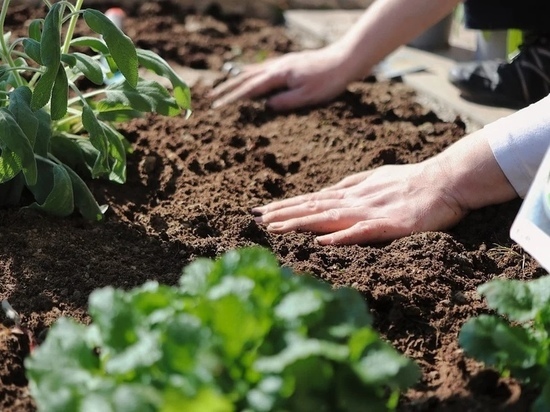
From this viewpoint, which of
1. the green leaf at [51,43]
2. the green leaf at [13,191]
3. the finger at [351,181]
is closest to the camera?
the green leaf at [51,43]

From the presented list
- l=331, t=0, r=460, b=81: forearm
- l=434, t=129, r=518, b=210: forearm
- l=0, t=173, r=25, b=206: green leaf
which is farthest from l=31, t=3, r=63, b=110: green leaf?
l=331, t=0, r=460, b=81: forearm

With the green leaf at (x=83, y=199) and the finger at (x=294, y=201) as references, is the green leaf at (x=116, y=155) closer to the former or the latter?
the green leaf at (x=83, y=199)

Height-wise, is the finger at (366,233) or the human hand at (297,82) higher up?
the finger at (366,233)

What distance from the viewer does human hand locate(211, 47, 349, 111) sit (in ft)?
9.98

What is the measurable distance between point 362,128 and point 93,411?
1874 mm

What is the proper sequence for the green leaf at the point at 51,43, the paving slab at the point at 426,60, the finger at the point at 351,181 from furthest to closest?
the paving slab at the point at 426,60, the finger at the point at 351,181, the green leaf at the point at 51,43

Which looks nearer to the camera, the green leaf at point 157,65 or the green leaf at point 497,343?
the green leaf at point 497,343

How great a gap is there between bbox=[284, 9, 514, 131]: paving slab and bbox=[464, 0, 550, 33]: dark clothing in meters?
0.28

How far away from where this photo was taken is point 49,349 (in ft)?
4.18

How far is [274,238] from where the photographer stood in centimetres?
209

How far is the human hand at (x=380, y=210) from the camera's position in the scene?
2.07m

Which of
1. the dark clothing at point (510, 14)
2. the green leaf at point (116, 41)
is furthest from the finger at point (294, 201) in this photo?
the dark clothing at point (510, 14)

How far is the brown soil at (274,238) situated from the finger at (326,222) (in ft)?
0.13

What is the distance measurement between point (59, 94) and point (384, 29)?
1.43m
